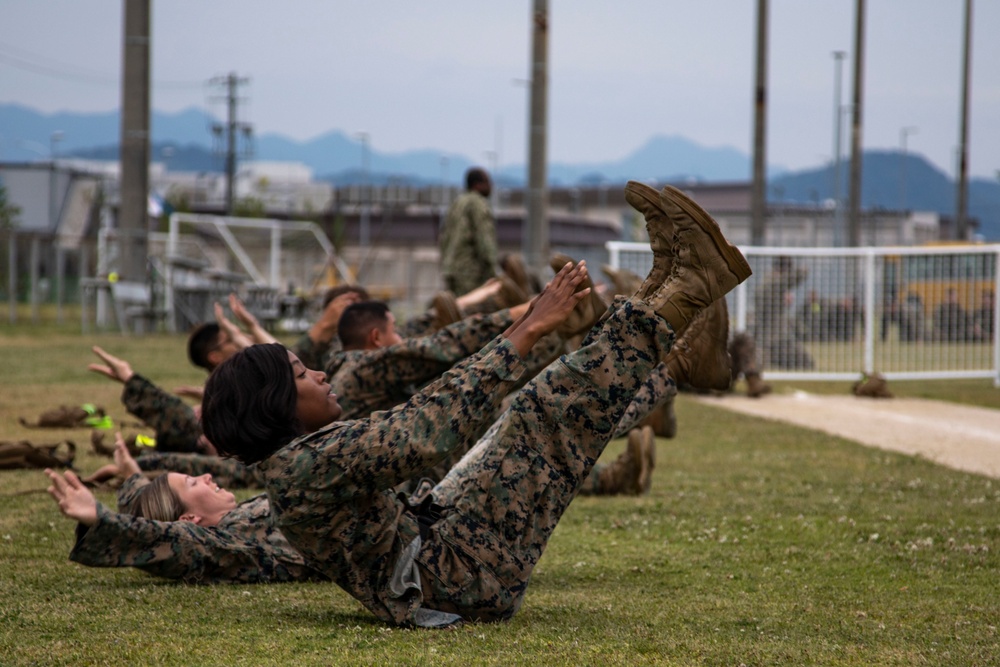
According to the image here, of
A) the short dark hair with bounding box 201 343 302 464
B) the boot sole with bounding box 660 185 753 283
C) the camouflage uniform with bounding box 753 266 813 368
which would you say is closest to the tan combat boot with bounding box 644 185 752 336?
the boot sole with bounding box 660 185 753 283

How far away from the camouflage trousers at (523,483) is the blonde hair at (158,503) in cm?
138

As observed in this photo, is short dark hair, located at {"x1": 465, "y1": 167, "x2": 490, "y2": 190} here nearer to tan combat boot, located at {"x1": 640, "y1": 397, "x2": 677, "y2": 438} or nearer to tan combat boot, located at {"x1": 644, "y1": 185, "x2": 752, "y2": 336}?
tan combat boot, located at {"x1": 640, "y1": 397, "x2": 677, "y2": 438}

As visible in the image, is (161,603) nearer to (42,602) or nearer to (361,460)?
(42,602)

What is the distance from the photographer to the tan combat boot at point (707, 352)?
5023mm

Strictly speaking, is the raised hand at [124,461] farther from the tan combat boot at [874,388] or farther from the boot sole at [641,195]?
the tan combat boot at [874,388]

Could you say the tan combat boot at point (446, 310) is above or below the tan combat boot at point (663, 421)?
above

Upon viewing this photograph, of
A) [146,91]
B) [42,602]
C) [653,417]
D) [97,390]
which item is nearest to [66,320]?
[146,91]

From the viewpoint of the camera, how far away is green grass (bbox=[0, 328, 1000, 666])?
11.2 feet

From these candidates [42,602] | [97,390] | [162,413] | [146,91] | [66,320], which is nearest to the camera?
[42,602]

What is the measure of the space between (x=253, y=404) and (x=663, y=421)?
5.43m

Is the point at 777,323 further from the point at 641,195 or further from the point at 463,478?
the point at 463,478

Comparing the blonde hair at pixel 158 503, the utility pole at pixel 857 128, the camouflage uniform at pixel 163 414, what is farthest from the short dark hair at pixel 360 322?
the utility pole at pixel 857 128

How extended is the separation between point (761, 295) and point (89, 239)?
2046 centimetres

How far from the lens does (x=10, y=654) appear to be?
11.2 ft
